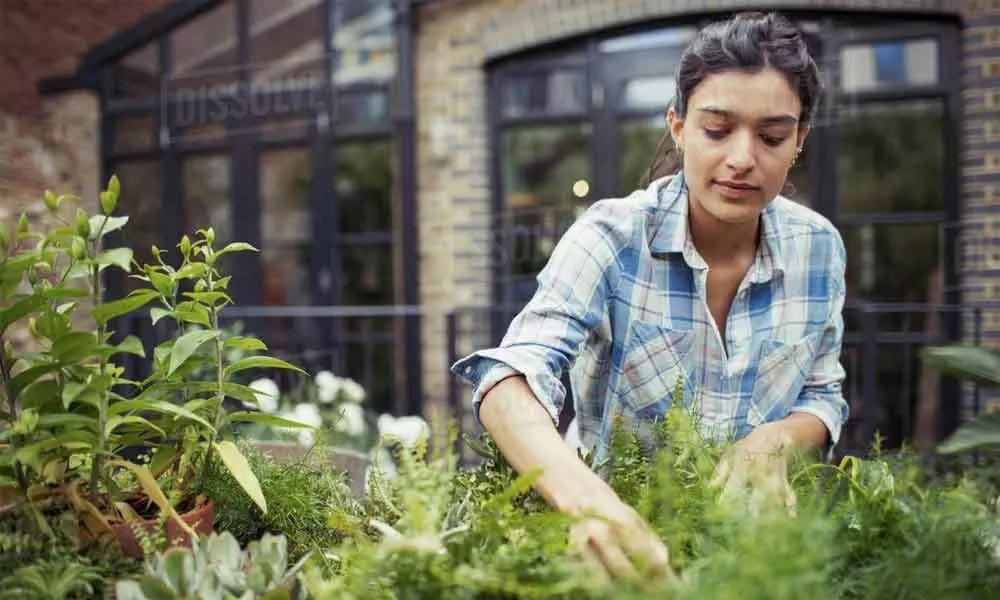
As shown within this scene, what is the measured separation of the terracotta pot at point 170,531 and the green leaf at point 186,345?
0.15m

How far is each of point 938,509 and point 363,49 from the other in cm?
620

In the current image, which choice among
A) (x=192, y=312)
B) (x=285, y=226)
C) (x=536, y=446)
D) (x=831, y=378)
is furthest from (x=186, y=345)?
(x=285, y=226)

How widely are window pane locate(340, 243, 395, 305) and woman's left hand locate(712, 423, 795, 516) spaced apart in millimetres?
5652

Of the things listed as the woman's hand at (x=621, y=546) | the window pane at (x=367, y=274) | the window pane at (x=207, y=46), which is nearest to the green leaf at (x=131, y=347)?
the woman's hand at (x=621, y=546)

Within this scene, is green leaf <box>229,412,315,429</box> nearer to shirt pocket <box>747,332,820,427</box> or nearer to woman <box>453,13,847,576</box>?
woman <box>453,13,847,576</box>

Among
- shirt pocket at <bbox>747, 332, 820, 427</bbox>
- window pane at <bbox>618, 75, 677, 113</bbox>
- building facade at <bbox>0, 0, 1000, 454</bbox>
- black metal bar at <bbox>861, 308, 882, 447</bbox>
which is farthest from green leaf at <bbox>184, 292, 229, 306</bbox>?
window pane at <bbox>618, 75, 677, 113</bbox>

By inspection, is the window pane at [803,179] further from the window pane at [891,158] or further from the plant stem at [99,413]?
the plant stem at [99,413]

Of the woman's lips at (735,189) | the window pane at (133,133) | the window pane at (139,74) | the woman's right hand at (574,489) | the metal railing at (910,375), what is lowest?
the metal railing at (910,375)

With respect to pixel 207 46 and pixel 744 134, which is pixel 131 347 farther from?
pixel 207 46

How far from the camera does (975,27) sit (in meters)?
4.98

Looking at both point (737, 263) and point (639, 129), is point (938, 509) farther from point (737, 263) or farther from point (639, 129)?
point (639, 129)

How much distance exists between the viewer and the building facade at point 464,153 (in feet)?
16.8

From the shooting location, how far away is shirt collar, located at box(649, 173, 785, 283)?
4.63 feet

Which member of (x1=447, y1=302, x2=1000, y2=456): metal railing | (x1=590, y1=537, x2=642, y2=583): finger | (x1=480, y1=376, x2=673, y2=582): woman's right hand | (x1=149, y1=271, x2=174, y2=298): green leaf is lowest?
(x1=447, y1=302, x2=1000, y2=456): metal railing
